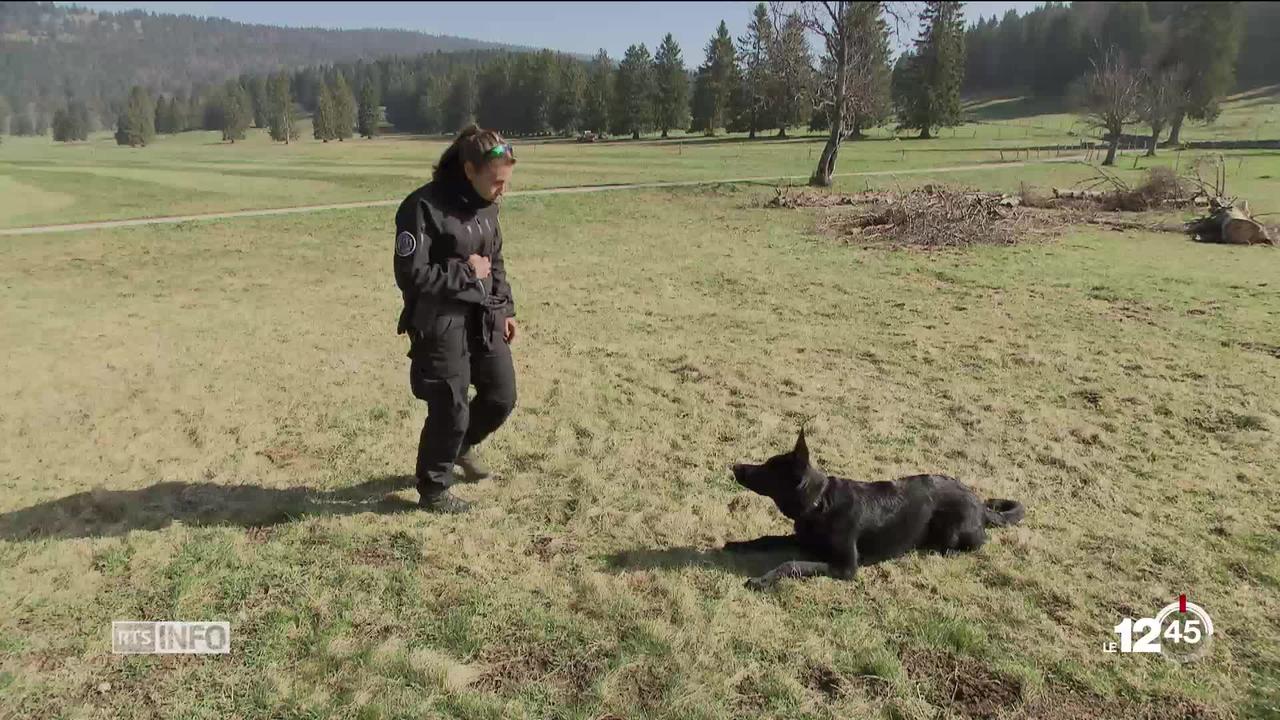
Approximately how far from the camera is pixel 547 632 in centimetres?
338

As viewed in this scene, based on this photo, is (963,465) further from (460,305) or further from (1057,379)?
(460,305)

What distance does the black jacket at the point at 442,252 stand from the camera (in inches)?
152

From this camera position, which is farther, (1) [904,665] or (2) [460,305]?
(2) [460,305]

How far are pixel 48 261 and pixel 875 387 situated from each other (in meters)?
14.6

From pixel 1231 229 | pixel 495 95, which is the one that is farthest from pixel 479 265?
pixel 495 95

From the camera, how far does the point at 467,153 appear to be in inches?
155

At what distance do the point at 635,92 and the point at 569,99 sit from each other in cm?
1043

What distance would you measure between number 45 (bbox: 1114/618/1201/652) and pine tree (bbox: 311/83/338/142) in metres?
110

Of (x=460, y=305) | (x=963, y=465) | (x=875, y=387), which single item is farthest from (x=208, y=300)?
(x=963, y=465)

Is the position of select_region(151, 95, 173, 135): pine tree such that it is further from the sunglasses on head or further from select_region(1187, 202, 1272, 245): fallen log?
the sunglasses on head

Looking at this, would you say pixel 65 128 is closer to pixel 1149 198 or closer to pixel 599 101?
pixel 599 101

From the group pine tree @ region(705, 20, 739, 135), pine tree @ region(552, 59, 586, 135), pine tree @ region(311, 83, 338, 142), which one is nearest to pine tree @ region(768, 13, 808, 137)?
pine tree @ region(705, 20, 739, 135)

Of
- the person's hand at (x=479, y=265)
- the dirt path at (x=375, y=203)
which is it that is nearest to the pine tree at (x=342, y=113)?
the dirt path at (x=375, y=203)

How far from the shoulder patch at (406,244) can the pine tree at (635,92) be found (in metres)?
76.0
